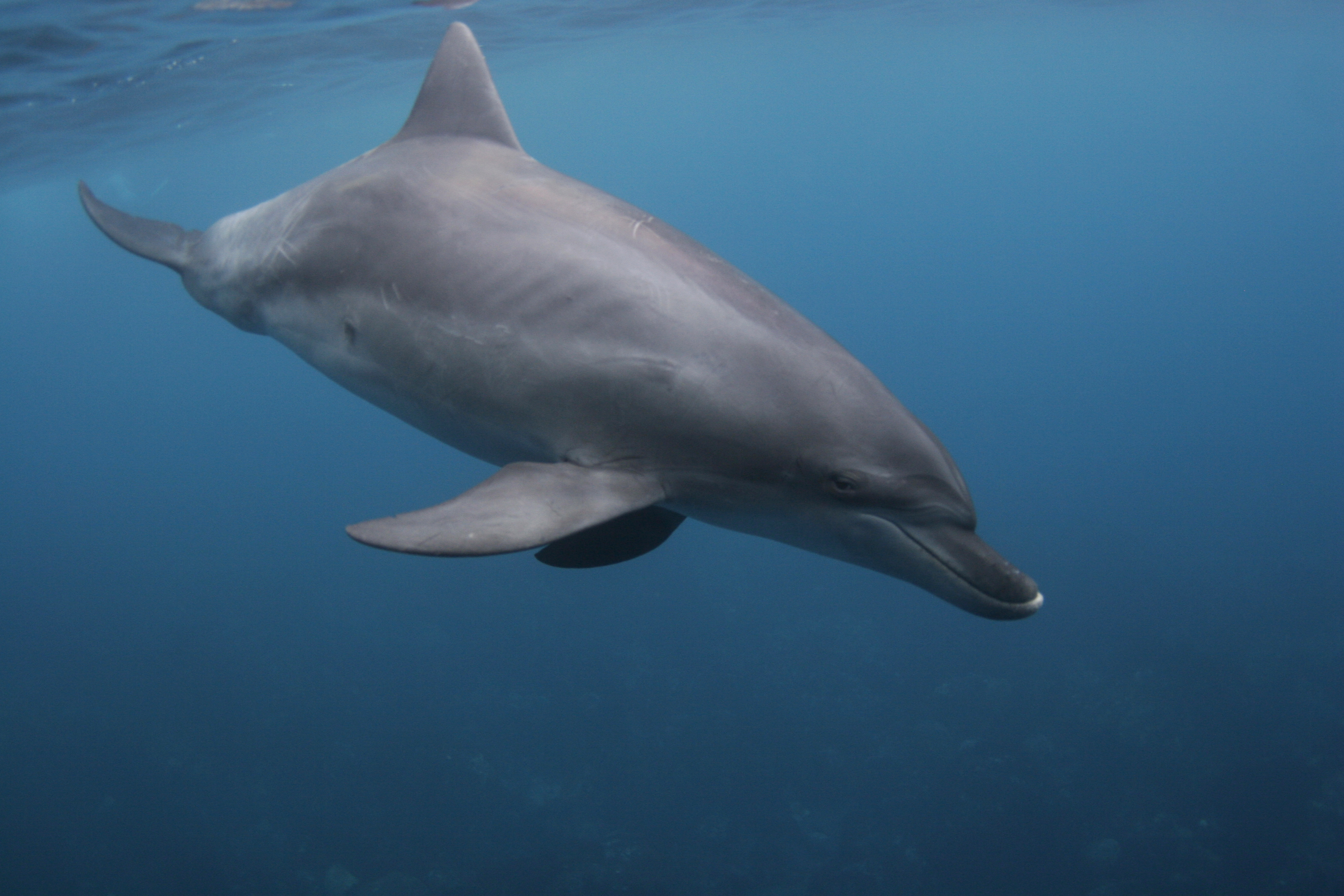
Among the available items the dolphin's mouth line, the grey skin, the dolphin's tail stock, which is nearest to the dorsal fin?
the grey skin

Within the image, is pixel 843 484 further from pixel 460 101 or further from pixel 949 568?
pixel 460 101

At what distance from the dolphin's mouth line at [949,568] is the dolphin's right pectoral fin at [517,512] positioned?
35.1 inches

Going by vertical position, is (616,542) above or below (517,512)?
below

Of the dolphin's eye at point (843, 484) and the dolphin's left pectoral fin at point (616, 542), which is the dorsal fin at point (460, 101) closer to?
the dolphin's left pectoral fin at point (616, 542)

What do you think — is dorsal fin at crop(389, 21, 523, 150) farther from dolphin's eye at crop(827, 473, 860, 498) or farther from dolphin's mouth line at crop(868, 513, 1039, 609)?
dolphin's mouth line at crop(868, 513, 1039, 609)

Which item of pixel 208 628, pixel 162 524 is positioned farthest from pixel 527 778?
pixel 162 524

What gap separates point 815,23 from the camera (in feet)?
99.3

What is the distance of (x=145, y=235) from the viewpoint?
6352 mm

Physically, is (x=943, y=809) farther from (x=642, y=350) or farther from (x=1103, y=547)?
(x=642, y=350)

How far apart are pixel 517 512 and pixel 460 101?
3.09m

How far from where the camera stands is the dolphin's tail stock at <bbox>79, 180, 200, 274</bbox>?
5996 millimetres

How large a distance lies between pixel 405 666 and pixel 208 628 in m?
6.19

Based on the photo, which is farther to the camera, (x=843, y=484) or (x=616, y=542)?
(x=616, y=542)

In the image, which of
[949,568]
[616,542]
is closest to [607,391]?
[616,542]
